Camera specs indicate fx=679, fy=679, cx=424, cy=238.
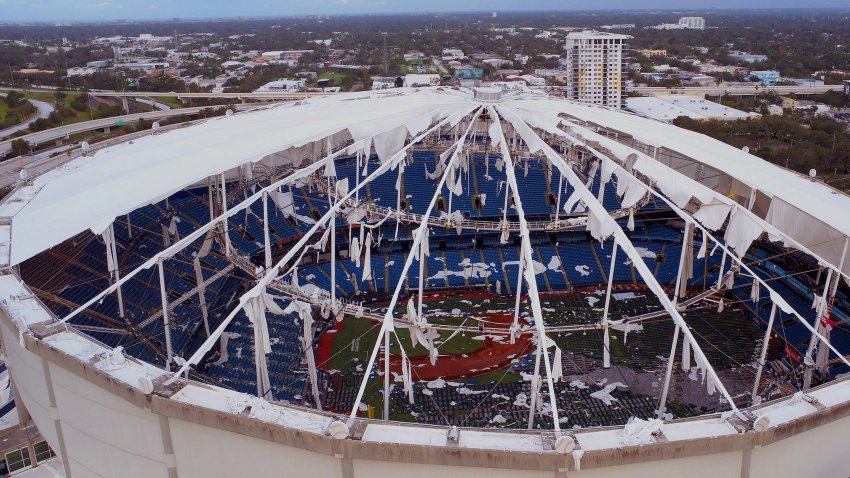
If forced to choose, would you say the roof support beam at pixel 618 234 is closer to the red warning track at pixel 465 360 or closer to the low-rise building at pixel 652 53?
the red warning track at pixel 465 360

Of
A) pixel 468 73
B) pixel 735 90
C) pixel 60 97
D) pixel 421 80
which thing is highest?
pixel 421 80

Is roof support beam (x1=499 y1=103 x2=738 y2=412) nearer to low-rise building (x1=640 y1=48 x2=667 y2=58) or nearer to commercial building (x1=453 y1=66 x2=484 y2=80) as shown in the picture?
commercial building (x1=453 y1=66 x2=484 y2=80)

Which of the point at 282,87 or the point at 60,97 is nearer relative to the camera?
the point at 60,97

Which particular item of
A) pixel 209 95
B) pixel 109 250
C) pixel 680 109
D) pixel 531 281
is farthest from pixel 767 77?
pixel 109 250

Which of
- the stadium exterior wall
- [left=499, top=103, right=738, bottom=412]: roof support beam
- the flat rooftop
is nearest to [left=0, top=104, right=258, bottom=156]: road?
[left=499, top=103, right=738, bottom=412]: roof support beam

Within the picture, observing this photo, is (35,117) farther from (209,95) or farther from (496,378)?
(496,378)

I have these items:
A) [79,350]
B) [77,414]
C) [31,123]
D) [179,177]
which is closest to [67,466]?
[77,414]
